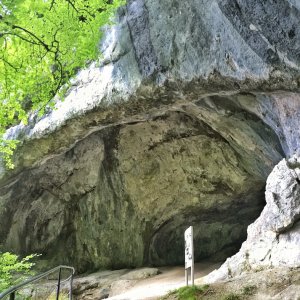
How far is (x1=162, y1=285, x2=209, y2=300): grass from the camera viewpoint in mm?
6519

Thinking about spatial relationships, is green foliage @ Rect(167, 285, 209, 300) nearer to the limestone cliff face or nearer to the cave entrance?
the limestone cliff face

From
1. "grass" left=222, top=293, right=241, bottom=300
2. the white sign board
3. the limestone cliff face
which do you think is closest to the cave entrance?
the limestone cliff face

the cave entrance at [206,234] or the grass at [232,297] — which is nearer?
the grass at [232,297]

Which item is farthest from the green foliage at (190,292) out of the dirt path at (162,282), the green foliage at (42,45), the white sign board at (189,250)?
the green foliage at (42,45)

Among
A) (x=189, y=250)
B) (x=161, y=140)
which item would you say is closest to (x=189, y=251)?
(x=189, y=250)

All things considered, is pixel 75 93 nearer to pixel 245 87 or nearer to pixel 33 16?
pixel 33 16

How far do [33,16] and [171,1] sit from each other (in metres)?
3.01

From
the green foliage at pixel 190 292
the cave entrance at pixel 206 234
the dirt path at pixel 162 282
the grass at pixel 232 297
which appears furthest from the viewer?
the cave entrance at pixel 206 234

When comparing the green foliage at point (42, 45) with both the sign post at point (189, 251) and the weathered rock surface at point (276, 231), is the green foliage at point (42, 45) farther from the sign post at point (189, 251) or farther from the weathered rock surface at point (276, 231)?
the weathered rock surface at point (276, 231)

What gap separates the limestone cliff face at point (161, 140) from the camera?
6.98 metres

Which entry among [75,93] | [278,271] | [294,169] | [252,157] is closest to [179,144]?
[252,157]

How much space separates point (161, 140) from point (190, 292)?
5.96 meters

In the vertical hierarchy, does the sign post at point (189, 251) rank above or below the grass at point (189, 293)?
above

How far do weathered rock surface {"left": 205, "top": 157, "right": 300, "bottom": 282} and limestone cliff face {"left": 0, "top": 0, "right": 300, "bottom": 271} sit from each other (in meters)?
0.72
